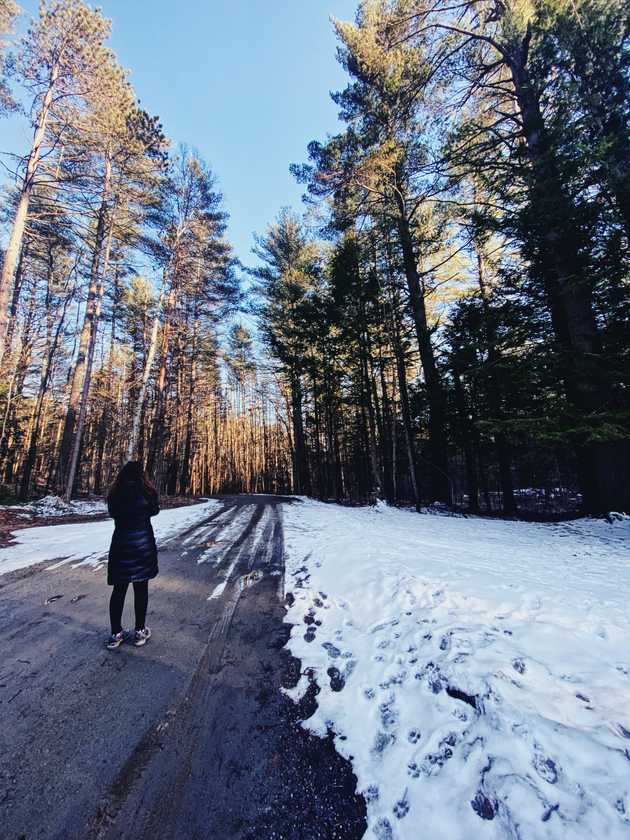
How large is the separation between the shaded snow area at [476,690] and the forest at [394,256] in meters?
4.35

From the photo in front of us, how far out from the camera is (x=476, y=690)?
211 cm

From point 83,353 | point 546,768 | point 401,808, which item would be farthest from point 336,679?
point 83,353

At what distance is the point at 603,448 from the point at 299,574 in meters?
7.55

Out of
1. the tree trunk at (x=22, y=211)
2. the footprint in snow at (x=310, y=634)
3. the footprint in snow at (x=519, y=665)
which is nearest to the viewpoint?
the footprint in snow at (x=519, y=665)

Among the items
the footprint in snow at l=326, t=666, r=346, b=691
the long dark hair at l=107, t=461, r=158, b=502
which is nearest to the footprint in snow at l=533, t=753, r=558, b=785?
the footprint in snow at l=326, t=666, r=346, b=691

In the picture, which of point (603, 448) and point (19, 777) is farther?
point (603, 448)

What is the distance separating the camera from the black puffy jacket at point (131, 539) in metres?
3.22

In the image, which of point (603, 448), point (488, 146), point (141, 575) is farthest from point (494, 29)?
point (141, 575)

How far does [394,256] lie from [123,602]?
47.4 ft

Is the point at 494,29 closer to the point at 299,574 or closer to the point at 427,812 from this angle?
the point at 299,574

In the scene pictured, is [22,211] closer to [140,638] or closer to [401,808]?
[140,638]

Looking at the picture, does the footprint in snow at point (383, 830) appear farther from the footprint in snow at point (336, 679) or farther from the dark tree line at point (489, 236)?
the dark tree line at point (489, 236)

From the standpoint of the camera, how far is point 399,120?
12.5 meters

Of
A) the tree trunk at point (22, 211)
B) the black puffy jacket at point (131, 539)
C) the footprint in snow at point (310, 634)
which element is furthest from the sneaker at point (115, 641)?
the tree trunk at point (22, 211)
